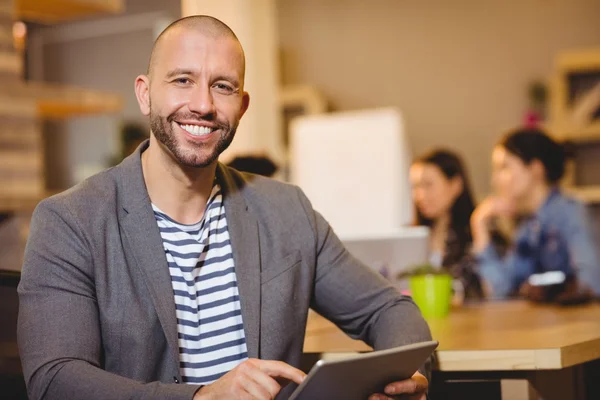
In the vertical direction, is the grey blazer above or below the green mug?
above

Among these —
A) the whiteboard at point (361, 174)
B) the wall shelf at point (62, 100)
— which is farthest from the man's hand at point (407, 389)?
the wall shelf at point (62, 100)

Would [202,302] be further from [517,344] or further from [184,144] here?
[517,344]

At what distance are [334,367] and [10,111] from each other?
1839 mm

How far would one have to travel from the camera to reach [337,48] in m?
5.43

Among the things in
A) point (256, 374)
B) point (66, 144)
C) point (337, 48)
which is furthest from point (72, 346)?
point (66, 144)

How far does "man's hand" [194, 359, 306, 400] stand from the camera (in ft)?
4.22

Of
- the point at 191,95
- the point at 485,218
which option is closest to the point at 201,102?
the point at 191,95

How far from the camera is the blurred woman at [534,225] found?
11.3ft

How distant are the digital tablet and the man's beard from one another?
0.53 meters

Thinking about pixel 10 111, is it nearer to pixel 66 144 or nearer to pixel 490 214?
pixel 490 214

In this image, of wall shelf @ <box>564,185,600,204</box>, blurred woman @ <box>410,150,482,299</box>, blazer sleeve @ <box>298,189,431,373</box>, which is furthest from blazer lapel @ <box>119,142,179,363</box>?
wall shelf @ <box>564,185,600,204</box>

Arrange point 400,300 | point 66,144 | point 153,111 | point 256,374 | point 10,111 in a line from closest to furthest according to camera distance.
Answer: point 256,374, point 153,111, point 400,300, point 10,111, point 66,144

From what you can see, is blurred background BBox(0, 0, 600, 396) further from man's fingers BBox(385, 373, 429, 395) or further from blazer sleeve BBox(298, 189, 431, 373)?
man's fingers BBox(385, 373, 429, 395)

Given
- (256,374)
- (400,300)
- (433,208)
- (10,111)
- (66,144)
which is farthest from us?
(66,144)
